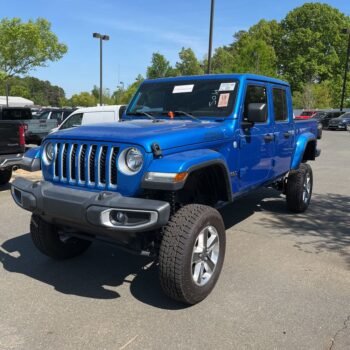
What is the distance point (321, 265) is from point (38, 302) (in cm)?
286

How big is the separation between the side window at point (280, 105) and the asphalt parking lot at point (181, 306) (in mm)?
1548

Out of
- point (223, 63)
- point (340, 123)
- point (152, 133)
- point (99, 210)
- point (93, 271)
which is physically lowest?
point (93, 271)

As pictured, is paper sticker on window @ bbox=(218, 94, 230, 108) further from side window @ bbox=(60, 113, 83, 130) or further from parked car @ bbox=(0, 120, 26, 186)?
side window @ bbox=(60, 113, 83, 130)

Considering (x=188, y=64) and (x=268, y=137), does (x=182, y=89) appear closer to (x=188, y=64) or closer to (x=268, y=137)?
(x=268, y=137)

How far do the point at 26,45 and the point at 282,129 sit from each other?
2917cm

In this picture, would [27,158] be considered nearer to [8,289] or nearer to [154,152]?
[8,289]

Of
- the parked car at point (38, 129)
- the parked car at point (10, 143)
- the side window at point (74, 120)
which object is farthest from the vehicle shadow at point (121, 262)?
the parked car at point (38, 129)

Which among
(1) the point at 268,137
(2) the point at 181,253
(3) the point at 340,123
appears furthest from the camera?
(3) the point at 340,123

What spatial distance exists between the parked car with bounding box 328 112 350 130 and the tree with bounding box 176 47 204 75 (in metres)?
19.5

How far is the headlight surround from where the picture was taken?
344 cm

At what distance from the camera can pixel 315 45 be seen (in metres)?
63.8

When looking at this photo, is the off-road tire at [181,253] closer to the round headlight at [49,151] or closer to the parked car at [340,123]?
the round headlight at [49,151]

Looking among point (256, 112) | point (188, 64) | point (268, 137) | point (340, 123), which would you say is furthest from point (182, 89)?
point (188, 64)

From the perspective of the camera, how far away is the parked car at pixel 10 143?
756cm
